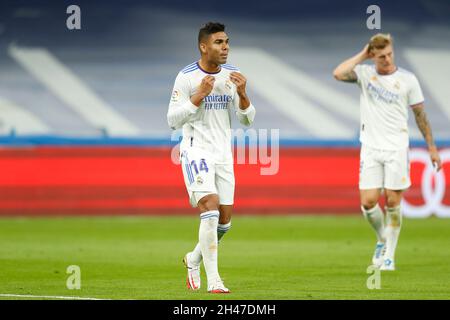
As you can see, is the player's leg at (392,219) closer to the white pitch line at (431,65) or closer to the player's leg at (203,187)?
the player's leg at (203,187)

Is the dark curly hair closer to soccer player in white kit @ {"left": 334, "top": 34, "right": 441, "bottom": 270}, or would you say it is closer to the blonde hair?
the blonde hair

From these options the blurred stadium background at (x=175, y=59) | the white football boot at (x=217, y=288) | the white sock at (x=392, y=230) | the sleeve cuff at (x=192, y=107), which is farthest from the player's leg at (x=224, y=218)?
the blurred stadium background at (x=175, y=59)

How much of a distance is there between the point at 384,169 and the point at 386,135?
0.42m

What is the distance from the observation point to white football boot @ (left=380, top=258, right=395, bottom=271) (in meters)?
13.6

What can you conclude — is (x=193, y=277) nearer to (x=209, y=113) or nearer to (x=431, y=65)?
(x=209, y=113)

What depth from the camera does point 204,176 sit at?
1103 cm

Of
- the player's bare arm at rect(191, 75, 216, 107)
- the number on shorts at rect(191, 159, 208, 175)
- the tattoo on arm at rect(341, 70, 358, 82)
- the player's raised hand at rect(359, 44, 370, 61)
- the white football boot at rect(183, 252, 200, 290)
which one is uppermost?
the player's raised hand at rect(359, 44, 370, 61)

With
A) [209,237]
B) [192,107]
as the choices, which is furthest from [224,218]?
[192,107]

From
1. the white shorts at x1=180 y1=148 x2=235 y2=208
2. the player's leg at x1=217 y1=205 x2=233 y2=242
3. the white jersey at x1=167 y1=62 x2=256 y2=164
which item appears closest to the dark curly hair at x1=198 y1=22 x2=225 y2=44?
the white jersey at x1=167 y1=62 x2=256 y2=164

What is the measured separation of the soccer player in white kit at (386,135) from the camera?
1388cm

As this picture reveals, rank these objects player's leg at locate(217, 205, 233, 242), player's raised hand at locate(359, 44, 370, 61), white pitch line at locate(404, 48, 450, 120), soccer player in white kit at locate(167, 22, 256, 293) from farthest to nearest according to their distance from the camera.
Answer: white pitch line at locate(404, 48, 450, 120)
player's raised hand at locate(359, 44, 370, 61)
player's leg at locate(217, 205, 233, 242)
soccer player in white kit at locate(167, 22, 256, 293)

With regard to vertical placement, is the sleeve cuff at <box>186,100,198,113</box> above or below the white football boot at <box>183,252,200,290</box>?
above

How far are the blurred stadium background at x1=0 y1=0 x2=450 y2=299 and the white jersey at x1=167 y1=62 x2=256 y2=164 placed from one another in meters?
1.47
